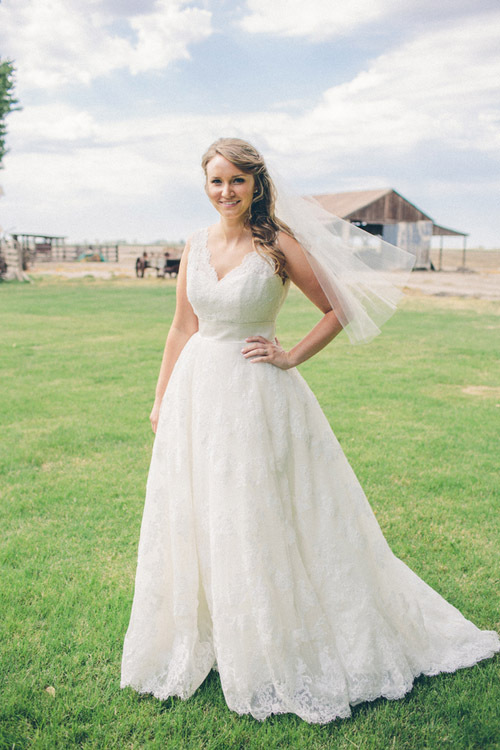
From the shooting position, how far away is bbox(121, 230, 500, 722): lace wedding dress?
254 cm

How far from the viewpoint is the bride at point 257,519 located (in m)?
2.54

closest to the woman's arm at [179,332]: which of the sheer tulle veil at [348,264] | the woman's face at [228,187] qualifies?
the woman's face at [228,187]

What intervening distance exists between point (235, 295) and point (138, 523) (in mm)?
2431

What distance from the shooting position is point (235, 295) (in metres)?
2.56

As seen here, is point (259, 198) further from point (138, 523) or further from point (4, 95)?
point (4, 95)

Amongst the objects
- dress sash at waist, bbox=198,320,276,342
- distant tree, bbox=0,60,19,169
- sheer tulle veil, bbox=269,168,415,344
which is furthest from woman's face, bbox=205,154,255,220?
distant tree, bbox=0,60,19,169

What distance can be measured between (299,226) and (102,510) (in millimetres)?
2864

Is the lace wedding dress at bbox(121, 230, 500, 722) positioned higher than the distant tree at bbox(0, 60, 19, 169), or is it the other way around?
the distant tree at bbox(0, 60, 19, 169)

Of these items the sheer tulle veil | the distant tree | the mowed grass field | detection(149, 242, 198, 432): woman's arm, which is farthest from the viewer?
the distant tree

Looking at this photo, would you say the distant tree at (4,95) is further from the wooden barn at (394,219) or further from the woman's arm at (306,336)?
the woman's arm at (306,336)

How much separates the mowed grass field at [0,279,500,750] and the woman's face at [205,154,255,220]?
2.06 metres

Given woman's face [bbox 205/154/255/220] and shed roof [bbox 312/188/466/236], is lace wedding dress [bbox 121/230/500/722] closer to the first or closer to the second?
woman's face [bbox 205/154/255/220]

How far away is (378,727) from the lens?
2.50 metres

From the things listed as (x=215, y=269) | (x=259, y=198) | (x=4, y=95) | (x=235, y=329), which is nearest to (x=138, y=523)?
(x=235, y=329)
